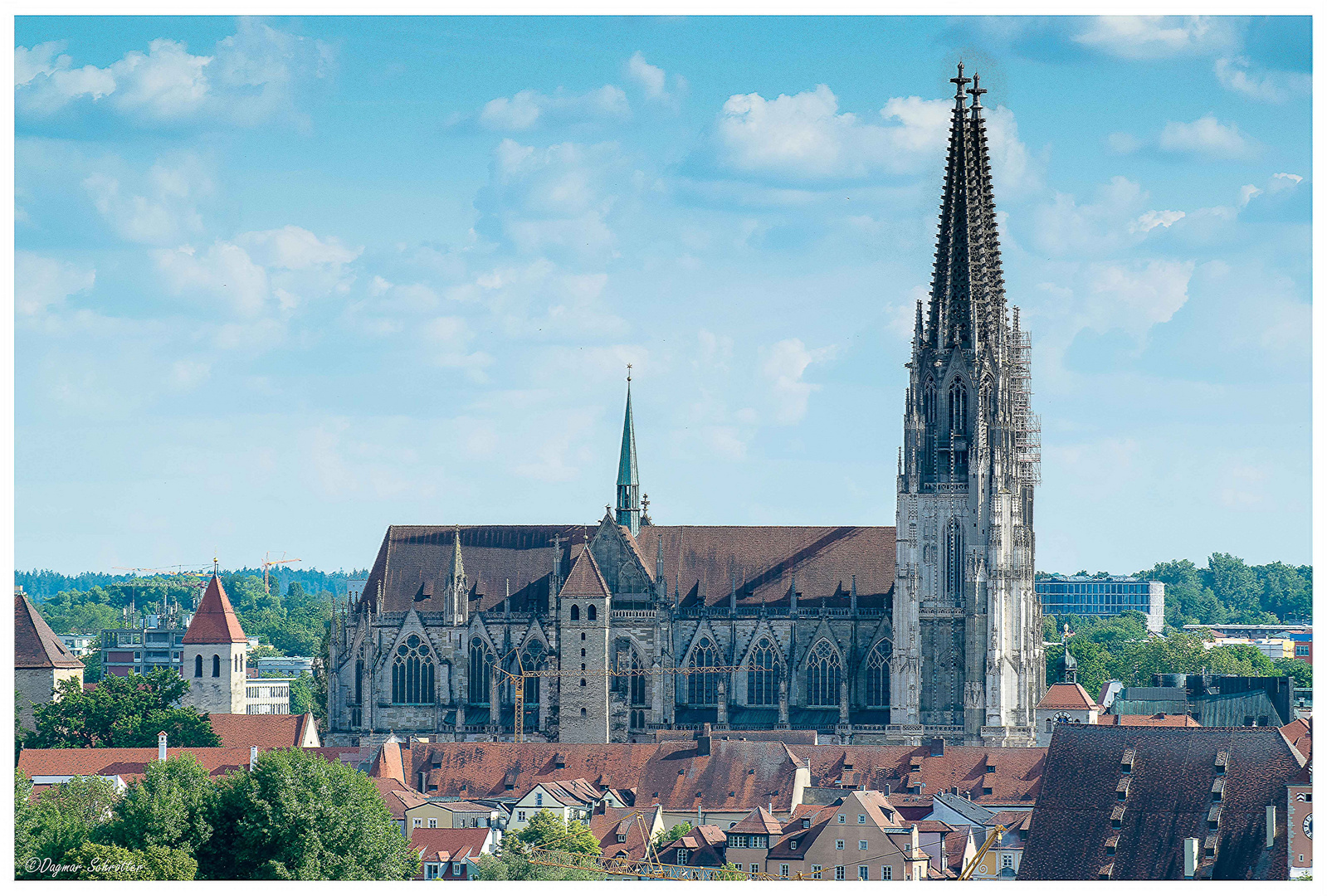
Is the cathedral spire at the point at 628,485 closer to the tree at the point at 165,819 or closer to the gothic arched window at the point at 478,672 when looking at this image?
the gothic arched window at the point at 478,672

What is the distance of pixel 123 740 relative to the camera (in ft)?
439

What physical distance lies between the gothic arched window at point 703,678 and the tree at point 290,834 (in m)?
45.1

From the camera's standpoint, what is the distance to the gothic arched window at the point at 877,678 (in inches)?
5221

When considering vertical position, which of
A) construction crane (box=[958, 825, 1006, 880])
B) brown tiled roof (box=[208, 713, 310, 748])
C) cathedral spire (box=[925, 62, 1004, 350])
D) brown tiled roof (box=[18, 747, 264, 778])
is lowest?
construction crane (box=[958, 825, 1006, 880])

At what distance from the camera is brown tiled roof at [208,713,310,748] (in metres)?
133

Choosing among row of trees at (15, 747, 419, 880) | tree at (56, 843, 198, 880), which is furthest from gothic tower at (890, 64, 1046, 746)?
tree at (56, 843, 198, 880)

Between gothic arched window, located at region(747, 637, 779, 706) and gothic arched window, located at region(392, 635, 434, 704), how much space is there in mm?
15990

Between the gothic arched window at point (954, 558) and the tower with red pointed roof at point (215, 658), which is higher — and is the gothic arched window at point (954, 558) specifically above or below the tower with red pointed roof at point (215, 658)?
above

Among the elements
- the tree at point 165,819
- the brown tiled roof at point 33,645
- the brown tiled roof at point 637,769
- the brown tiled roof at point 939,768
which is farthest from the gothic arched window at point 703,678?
the tree at point 165,819

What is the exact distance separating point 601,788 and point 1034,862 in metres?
34.3

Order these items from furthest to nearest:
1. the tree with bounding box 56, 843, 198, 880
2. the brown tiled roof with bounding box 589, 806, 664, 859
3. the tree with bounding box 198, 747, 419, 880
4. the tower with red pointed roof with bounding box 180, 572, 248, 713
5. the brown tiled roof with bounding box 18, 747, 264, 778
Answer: the tower with red pointed roof with bounding box 180, 572, 248, 713
the brown tiled roof with bounding box 18, 747, 264, 778
the brown tiled roof with bounding box 589, 806, 664, 859
the tree with bounding box 198, 747, 419, 880
the tree with bounding box 56, 843, 198, 880

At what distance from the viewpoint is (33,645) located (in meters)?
140

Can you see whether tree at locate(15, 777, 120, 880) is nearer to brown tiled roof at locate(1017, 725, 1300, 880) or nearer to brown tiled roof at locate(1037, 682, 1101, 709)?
brown tiled roof at locate(1017, 725, 1300, 880)
